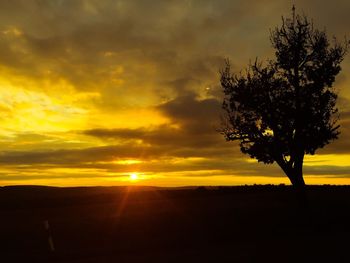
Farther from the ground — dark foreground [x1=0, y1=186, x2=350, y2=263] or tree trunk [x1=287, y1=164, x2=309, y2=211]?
tree trunk [x1=287, y1=164, x2=309, y2=211]

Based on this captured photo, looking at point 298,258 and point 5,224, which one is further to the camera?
point 5,224

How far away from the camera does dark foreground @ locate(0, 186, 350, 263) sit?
17.2 meters

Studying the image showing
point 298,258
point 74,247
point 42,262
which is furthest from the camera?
point 74,247

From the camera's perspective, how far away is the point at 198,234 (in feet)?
81.1

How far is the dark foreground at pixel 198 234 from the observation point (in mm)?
17188

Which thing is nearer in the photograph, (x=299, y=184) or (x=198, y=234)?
(x=198, y=234)

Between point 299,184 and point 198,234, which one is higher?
point 299,184

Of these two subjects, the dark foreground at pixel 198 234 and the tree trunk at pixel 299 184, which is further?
the tree trunk at pixel 299 184

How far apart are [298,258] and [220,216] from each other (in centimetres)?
1498

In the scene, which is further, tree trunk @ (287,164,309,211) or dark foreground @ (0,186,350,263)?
tree trunk @ (287,164,309,211)

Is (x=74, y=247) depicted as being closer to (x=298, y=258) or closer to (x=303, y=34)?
(x=298, y=258)

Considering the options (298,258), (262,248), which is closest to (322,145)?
(262,248)

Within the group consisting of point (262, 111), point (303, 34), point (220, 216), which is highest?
point (303, 34)

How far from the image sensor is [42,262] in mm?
17172
